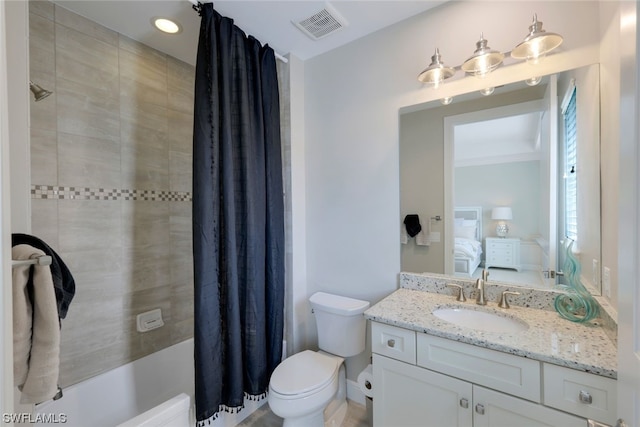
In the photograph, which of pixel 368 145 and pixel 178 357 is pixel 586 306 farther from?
pixel 178 357

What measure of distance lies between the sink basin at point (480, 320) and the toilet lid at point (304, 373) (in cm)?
73

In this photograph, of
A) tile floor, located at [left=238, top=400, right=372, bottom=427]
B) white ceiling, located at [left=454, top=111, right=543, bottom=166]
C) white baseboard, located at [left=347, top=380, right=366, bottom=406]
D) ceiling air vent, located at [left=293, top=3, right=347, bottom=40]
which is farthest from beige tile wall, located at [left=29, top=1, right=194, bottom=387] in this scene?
white ceiling, located at [left=454, top=111, right=543, bottom=166]

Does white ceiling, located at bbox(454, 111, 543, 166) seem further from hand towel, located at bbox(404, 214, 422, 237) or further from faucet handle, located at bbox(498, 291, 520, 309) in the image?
faucet handle, located at bbox(498, 291, 520, 309)

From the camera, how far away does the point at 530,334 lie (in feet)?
3.59

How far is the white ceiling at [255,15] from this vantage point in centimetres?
155

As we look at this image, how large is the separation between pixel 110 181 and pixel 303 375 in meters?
1.76

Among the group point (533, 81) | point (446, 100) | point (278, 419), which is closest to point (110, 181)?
point (278, 419)

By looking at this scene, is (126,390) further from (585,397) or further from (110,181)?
(585,397)

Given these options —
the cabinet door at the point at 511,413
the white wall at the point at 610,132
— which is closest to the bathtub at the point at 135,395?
the cabinet door at the point at 511,413

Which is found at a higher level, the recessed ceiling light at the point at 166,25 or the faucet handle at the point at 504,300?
the recessed ceiling light at the point at 166,25

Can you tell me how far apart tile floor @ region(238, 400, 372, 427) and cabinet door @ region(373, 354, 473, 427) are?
0.45 meters

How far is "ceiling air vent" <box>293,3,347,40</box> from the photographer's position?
164 cm

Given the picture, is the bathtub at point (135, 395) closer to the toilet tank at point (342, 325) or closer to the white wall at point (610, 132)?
the toilet tank at point (342, 325)

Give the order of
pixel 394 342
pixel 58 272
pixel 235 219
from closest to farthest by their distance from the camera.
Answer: pixel 58 272
pixel 394 342
pixel 235 219
